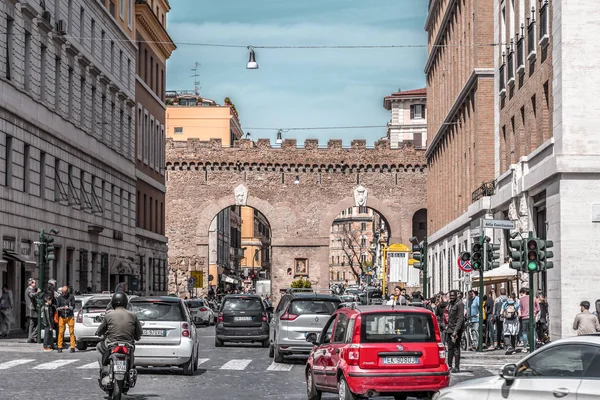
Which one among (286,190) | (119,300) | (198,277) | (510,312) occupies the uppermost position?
(286,190)

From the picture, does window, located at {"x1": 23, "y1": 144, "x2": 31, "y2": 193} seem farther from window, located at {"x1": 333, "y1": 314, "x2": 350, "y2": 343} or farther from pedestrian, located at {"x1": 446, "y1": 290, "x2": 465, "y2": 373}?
window, located at {"x1": 333, "y1": 314, "x2": 350, "y2": 343}

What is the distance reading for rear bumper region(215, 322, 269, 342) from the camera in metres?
30.3

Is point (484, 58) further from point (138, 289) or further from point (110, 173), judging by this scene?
point (138, 289)

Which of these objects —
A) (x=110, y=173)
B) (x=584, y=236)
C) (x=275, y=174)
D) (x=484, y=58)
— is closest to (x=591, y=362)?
(x=584, y=236)

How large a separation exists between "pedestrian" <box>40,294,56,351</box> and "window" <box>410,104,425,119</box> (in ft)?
256

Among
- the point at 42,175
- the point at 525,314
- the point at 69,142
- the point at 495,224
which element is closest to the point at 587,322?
the point at 495,224

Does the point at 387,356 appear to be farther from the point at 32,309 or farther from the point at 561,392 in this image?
the point at 32,309

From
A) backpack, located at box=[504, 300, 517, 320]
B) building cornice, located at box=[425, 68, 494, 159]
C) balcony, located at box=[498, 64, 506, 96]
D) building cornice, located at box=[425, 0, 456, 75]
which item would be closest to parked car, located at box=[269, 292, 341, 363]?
backpack, located at box=[504, 300, 517, 320]

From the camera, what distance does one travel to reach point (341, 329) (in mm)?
14734

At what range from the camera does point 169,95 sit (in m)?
104

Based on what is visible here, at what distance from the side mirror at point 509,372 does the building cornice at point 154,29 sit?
4582 centimetres

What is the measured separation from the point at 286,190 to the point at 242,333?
144ft

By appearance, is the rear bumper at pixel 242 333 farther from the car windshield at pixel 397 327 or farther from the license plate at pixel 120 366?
the car windshield at pixel 397 327

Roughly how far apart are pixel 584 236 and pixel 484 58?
14.2 metres
